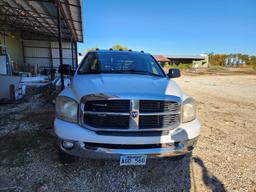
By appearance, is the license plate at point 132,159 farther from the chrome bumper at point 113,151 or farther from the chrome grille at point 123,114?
the chrome grille at point 123,114

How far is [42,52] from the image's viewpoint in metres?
19.1

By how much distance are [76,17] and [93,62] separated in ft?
24.6

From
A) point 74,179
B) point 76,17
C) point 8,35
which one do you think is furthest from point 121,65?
point 8,35

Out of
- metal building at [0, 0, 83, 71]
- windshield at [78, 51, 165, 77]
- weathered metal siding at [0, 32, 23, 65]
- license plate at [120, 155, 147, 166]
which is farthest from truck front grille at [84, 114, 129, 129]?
weathered metal siding at [0, 32, 23, 65]

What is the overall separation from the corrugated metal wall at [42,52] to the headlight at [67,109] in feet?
60.8

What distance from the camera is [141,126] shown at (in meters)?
2.20

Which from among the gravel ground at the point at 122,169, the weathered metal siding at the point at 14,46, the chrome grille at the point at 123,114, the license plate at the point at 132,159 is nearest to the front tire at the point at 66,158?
the gravel ground at the point at 122,169

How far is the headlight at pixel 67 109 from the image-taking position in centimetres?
222

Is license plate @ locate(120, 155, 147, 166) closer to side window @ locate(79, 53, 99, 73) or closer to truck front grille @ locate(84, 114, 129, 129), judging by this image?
truck front grille @ locate(84, 114, 129, 129)

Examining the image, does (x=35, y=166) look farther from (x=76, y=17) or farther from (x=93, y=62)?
(x=76, y=17)

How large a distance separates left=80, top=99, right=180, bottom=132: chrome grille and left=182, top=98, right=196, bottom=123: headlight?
274mm

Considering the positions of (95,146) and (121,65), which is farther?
(121,65)

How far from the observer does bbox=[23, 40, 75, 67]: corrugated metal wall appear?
1883 centimetres

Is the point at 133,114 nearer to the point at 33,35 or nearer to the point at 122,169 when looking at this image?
the point at 122,169
